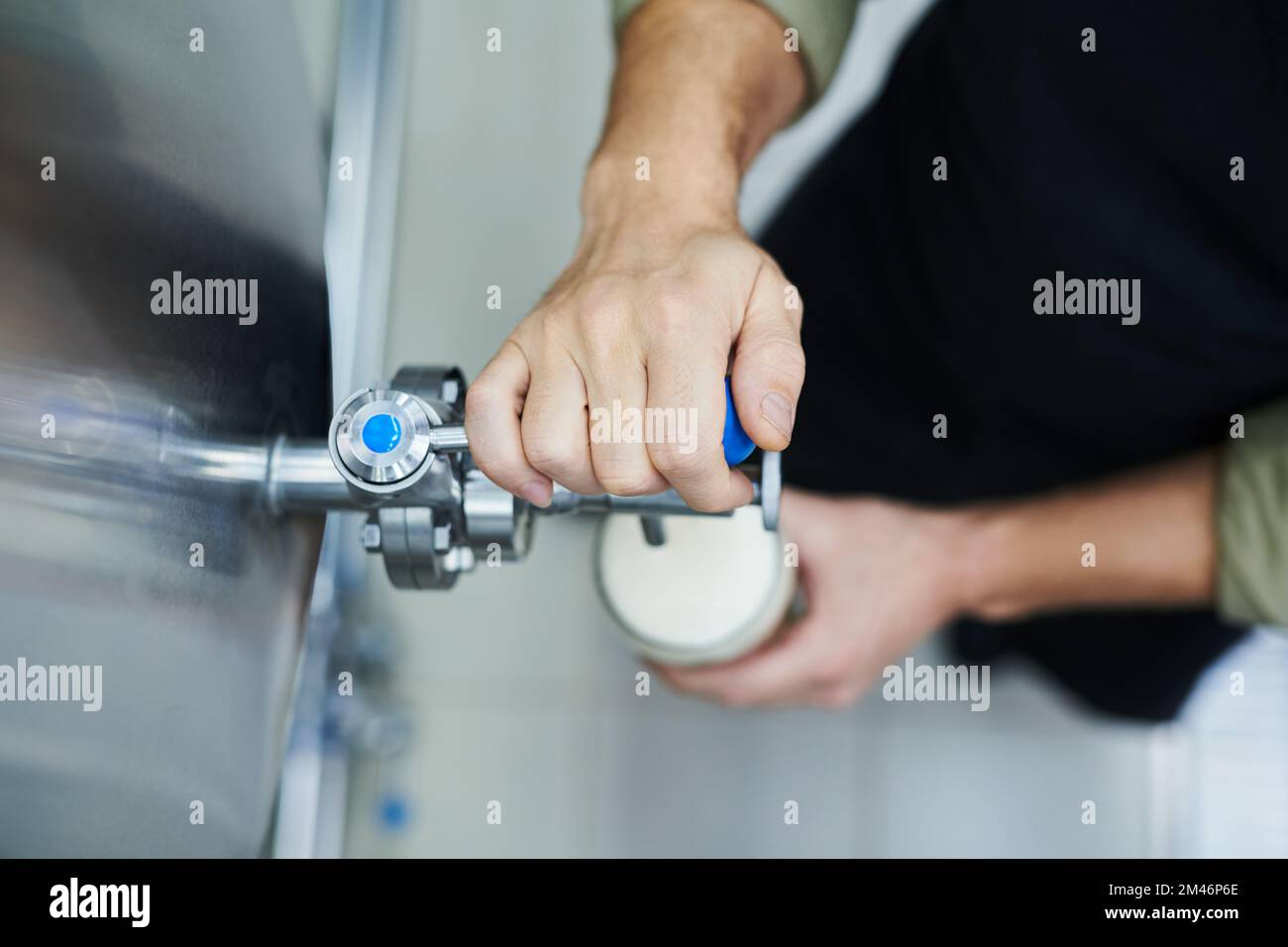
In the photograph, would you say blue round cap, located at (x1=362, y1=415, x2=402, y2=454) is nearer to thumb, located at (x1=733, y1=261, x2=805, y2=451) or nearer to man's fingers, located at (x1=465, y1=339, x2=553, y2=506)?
man's fingers, located at (x1=465, y1=339, x2=553, y2=506)

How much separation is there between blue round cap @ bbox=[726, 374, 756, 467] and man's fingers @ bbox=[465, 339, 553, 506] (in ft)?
0.27

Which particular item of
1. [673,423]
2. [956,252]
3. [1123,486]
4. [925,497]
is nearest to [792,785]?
[925,497]

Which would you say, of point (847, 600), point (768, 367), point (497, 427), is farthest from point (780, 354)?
point (847, 600)

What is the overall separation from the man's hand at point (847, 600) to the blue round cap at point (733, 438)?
359 millimetres

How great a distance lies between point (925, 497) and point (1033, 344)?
0.91ft

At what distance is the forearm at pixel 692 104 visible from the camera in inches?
19.7

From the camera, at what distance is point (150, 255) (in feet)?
1.15

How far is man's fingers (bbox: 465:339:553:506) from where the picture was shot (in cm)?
38

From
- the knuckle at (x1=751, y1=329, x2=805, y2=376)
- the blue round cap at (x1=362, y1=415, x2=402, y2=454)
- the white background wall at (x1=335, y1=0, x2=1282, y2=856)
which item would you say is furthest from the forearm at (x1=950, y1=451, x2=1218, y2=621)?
the blue round cap at (x1=362, y1=415, x2=402, y2=454)

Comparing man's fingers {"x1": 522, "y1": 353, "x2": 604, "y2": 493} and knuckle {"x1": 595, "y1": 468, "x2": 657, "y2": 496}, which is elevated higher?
man's fingers {"x1": 522, "y1": 353, "x2": 604, "y2": 493}

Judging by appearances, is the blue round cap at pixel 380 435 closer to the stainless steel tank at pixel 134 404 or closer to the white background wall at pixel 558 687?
the stainless steel tank at pixel 134 404

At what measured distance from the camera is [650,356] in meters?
0.38

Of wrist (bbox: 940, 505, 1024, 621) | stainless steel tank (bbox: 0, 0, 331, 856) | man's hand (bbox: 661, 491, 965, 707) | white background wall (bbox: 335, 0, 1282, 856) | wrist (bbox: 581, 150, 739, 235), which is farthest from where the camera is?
white background wall (bbox: 335, 0, 1282, 856)

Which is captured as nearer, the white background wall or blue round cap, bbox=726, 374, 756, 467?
blue round cap, bbox=726, 374, 756, 467
